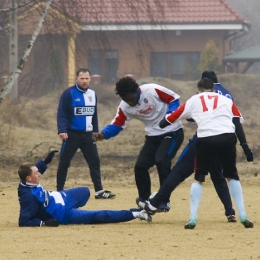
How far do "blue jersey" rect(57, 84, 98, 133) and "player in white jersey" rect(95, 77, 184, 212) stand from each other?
6.50 feet

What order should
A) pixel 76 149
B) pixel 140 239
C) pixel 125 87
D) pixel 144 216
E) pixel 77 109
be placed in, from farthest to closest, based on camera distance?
pixel 76 149
pixel 77 109
pixel 125 87
pixel 144 216
pixel 140 239

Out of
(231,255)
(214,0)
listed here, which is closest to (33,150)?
(231,255)

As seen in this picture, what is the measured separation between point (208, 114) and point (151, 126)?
1.47m

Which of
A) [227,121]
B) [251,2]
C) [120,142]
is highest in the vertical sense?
[251,2]

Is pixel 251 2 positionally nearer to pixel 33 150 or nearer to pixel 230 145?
pixel 33 150

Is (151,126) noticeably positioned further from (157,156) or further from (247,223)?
(247,223)

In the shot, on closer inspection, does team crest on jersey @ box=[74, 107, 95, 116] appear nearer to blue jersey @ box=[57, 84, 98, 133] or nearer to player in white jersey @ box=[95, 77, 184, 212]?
blue jersey @ box=[57, 84, 98, 133]

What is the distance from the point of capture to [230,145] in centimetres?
937

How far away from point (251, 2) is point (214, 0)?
168 feet

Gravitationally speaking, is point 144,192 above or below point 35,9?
below

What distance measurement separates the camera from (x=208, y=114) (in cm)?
934

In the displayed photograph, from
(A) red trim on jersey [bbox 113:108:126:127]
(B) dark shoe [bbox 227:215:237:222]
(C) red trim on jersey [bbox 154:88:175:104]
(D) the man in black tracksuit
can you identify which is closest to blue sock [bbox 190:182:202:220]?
(B) dark shoe [bbox 227:215:237:222]

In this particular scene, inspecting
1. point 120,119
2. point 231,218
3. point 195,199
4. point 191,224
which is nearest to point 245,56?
point 120,119

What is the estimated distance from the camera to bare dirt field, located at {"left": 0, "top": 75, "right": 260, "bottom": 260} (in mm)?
7891
